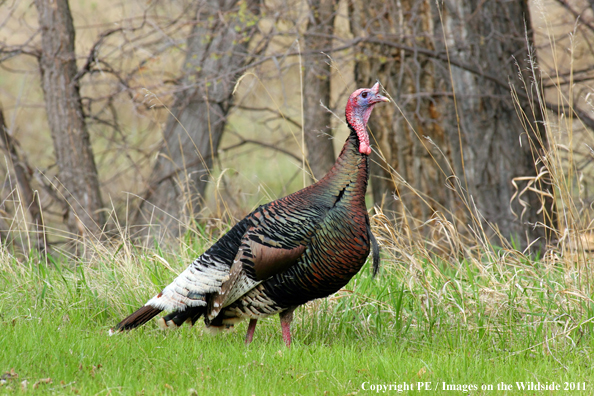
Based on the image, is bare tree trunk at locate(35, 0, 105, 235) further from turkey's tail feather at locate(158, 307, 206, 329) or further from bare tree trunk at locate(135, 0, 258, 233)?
turkey's tail feather at locate(158, 307, 206, 329)

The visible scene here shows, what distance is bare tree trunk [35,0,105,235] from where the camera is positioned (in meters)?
6.50

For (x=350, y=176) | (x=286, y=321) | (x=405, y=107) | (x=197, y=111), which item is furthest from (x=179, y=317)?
(x=405, y=107)

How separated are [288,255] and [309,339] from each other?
803 mm

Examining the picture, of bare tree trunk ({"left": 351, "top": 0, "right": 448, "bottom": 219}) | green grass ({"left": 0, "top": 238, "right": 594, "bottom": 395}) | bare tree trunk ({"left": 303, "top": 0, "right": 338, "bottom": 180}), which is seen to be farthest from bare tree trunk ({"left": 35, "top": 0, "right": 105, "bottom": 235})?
bare tree trunk ({"left": 351, "top": 0, "right": 448, "bottom": 219})

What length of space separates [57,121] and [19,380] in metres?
4.24

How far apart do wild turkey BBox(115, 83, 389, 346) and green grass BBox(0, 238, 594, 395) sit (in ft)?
0.70

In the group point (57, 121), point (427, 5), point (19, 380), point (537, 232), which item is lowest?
point (537, 232)

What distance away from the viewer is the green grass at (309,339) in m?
3.09

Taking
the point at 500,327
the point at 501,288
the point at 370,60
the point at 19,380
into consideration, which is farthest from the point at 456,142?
the point at 19,380

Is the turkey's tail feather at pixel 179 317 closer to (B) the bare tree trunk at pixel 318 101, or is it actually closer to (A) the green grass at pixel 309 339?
(A) the green grass at pixel 309 339

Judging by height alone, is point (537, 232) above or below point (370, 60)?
below

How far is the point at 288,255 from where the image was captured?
11.4ft

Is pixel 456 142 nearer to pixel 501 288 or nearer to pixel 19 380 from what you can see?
pixel 501 288

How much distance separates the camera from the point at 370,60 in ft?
23.0
